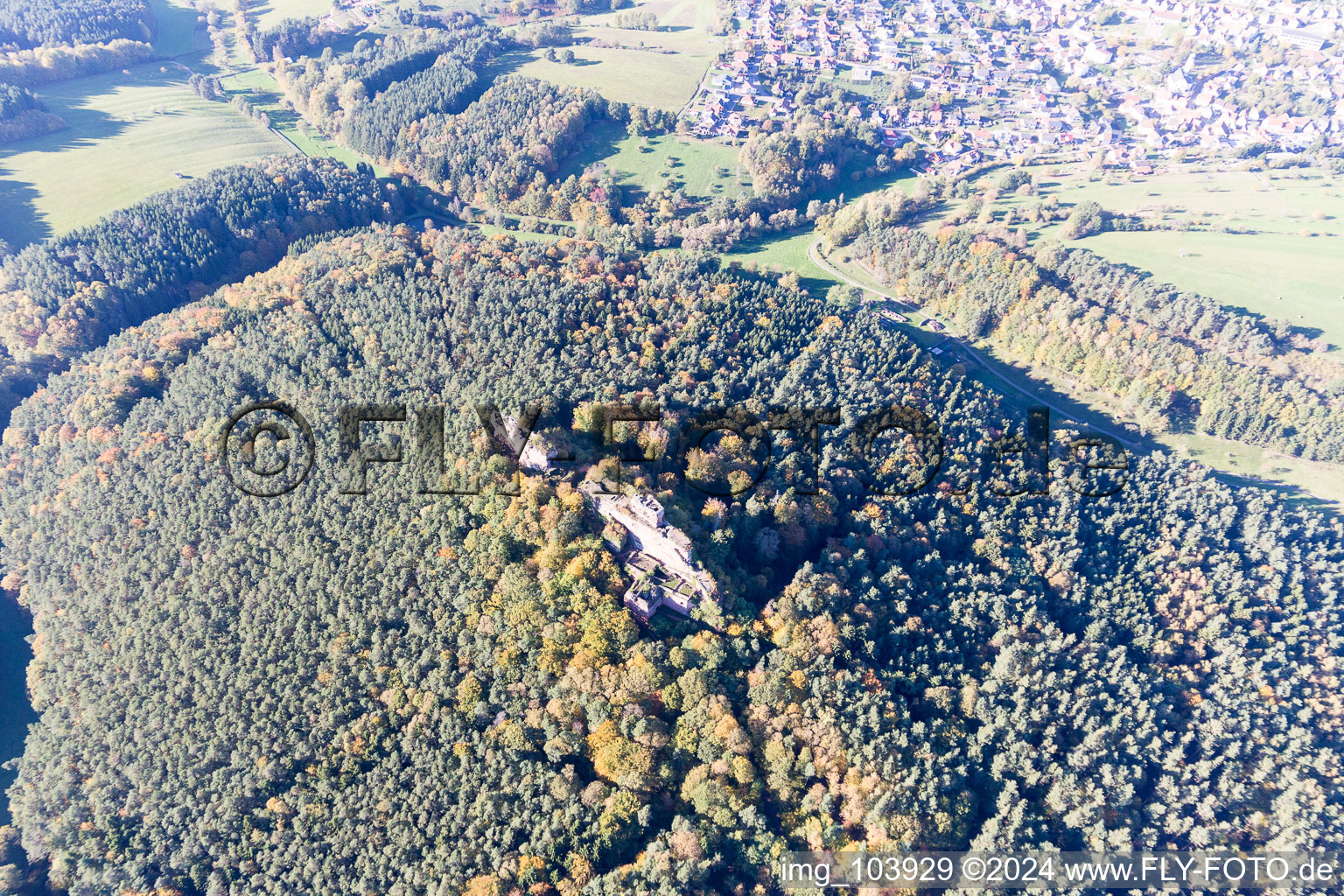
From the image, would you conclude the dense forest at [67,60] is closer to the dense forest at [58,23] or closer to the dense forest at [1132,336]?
the dense forest at [58,23]

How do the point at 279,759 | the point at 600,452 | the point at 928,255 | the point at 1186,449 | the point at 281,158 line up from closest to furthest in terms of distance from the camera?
the point at 279,759 → the point at 600,452 → the point at 1186,449 → the point at 928,255 → the point at 281,158

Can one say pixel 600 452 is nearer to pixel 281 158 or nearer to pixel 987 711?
pixel 987 711

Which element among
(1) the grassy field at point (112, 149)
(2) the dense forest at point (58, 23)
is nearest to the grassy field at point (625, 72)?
(1) the grassy field at point (112, 149)

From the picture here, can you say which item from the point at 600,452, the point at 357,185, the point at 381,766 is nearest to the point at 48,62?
the point at 357,185

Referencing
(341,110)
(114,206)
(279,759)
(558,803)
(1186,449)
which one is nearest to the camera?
(558,803)

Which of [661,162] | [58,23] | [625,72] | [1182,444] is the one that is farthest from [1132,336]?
[58,23]

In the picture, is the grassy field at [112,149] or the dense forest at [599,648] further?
the grassy field at [112,149]

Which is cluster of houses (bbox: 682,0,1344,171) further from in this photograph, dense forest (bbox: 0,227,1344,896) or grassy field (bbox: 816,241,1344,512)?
dense forest (bbox: 0,227,1344,896)
